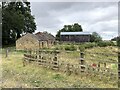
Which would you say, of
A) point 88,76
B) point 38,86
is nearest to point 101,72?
point 88,76

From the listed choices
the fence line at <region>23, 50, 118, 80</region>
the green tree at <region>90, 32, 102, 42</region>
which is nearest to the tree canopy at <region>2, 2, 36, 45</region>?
the green tree at <region>90, 32, 102, 42</region>

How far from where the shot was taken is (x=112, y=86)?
12.6 metres

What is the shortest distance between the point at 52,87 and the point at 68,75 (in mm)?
3889

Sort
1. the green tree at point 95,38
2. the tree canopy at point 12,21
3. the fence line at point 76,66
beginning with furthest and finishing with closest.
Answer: the green tree at point 95,38 → the tree canopy at point 12,21 → the fence line at point 76,66

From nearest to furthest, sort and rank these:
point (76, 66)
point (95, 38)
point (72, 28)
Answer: point (76, 66) < point (95, 38) < point (72, 28)

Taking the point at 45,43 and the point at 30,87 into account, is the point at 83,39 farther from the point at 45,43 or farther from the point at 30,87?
the point at 30,87

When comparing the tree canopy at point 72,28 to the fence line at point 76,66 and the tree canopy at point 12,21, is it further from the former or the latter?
the fence line at point 76,66

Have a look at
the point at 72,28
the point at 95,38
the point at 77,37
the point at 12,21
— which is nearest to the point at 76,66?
the point at 12,21

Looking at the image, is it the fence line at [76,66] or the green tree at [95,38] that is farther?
the green tree at [95,38]

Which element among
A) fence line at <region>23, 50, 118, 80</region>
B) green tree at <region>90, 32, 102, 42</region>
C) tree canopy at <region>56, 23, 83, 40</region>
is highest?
tree canopy at <region>56, 23, 83, 40</region>

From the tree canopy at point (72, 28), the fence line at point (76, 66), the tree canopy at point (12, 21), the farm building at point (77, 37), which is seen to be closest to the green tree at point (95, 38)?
the farm building at point (77, 37)

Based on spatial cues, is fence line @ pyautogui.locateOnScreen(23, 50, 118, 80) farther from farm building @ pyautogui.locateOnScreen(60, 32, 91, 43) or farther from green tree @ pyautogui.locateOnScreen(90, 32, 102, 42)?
green tree @ pyautogui.locateOnScreen(90, 32, 102, 42)

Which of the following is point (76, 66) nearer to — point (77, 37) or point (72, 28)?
point (77, 37)

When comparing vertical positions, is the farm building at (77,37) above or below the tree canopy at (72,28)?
below
